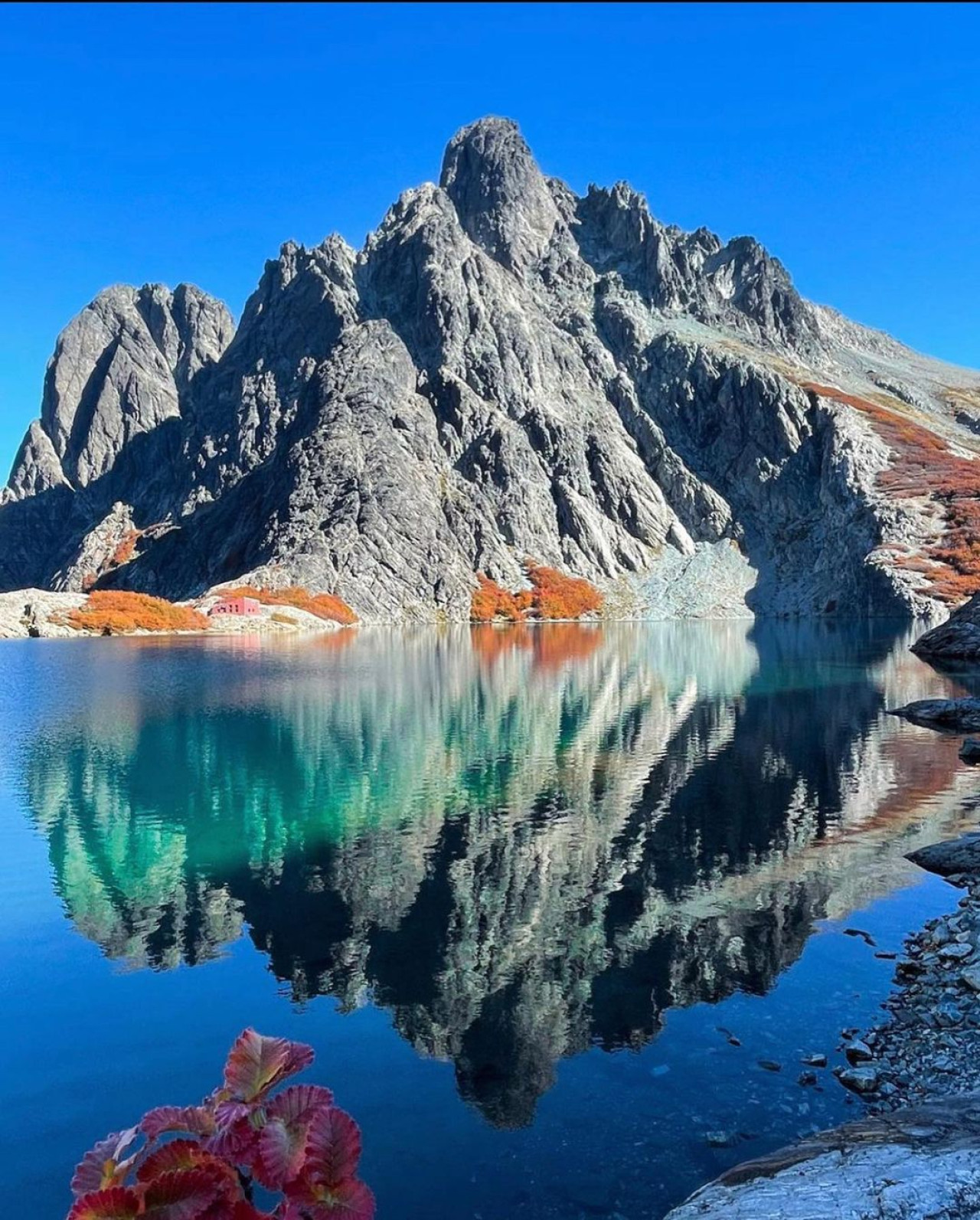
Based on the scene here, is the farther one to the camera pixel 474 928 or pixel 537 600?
pixel 537 600

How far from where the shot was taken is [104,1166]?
178 inches

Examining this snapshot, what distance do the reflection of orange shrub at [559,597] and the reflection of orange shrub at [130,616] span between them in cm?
7548

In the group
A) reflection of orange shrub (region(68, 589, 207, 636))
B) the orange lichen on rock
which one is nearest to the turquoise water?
reflection of orange shrub (region(68, 589, 207, 636))

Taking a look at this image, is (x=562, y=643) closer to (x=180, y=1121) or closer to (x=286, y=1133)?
(x=180, y=1121)

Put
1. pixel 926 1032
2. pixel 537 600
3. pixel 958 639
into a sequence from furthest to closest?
pixel 537 600, pixel 958 639, pixel 926 1032

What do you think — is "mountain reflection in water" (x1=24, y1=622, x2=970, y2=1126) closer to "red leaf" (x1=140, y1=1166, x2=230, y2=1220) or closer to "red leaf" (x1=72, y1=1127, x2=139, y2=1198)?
"red leaf" (x1=72, y1=1127, x2=139, y2=1198)

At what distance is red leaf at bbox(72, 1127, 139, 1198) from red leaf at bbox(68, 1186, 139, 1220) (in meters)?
0.35

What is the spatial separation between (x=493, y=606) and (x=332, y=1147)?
7272 inches

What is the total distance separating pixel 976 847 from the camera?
82.0 ft

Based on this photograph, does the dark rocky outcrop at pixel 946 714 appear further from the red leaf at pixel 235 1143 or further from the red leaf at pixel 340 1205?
the red leaf at pixel 235 1143

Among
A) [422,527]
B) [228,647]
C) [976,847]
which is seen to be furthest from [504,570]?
[976,847]

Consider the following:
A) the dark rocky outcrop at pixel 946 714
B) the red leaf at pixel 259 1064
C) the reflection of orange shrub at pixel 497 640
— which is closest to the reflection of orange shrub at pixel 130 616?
the reflection of orange shrub at pixel 497 640

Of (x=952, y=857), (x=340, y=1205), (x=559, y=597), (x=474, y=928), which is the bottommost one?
(x=474, y=928)

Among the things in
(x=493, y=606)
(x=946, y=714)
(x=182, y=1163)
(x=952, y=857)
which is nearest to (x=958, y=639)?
(x=946, y=714)
